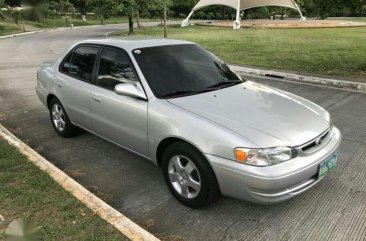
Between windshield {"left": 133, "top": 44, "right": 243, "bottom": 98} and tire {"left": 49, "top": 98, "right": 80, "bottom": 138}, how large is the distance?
1.80m

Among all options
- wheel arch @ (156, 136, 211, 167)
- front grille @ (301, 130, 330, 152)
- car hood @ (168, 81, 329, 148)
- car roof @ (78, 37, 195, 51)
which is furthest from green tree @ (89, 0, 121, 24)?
front grille @ (301, 130, 330, 152)

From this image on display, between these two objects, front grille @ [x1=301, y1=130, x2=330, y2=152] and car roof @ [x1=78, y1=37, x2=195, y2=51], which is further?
car roof @ [x1=78, y1=37, x2=195, y2=51]

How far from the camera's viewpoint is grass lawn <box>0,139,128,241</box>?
10.1 feet

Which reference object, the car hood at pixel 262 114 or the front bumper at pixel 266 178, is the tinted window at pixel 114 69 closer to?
the car hood at pixel 262 114

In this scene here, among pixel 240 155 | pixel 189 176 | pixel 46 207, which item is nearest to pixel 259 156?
pixel 240 155

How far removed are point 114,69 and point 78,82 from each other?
0.77 m

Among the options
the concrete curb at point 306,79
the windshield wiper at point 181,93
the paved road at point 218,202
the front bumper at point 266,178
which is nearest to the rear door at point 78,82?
the paved road at point 218,202

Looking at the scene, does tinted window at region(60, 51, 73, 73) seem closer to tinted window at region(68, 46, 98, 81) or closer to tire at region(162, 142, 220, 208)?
tinted window at region(68, 46, 98, 81)

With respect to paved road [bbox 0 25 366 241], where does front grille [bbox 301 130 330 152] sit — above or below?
above

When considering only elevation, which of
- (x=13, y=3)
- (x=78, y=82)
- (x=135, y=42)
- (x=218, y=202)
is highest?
(x=13, y=3)

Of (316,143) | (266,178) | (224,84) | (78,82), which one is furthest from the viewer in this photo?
(78,82)

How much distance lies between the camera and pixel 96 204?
11.5ft

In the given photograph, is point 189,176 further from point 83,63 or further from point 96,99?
point 83,63

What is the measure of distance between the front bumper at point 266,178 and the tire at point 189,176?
102mm
